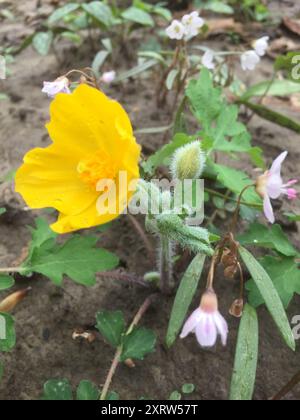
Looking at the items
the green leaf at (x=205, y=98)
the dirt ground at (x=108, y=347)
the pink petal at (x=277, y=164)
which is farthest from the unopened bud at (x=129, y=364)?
the green leaf at (x=205, y=98)

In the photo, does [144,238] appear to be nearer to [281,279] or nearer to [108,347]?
[108,347]

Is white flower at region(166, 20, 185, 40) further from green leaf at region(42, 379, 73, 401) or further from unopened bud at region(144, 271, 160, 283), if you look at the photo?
green leaf at region(42, 379, 73, 401)

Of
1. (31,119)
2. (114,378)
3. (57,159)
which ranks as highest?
(57,159)

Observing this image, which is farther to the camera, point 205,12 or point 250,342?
point 205,12

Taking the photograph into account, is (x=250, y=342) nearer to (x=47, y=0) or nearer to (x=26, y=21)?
(x=26, y=21)

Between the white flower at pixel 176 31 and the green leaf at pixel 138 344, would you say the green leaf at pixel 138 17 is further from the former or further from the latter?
the green leaf at pixel 138 344

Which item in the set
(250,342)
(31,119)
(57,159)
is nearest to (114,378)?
(250,342)

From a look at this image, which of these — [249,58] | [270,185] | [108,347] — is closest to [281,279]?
[270,185]

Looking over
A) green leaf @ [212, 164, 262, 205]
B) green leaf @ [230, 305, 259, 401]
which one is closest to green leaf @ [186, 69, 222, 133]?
green leaf @ [212, 164, 262, 205]
